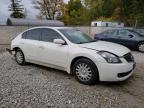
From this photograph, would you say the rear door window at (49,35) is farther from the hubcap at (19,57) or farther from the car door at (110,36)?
the car door at (110,36)

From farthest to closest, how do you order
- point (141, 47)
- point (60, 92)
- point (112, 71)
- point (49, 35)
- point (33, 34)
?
point (141, 47), point (33, 34), point (49, 35), point (112, 71), point (60, 92)

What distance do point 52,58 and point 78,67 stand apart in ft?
3.33

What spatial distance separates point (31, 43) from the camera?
23.5 feet

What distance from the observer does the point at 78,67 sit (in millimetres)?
5773

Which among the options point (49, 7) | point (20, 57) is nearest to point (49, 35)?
point (20, 57)

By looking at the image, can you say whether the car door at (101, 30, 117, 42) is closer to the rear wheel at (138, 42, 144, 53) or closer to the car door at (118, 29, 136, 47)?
the car door at (118, 29, 136, 47)

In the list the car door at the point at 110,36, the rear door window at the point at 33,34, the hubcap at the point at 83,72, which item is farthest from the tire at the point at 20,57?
the car door at the point at 110,36

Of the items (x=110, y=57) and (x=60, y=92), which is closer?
(x=60, y=92)

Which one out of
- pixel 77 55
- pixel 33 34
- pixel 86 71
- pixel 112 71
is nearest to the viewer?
pixel 112 71

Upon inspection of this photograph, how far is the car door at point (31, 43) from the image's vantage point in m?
7.01

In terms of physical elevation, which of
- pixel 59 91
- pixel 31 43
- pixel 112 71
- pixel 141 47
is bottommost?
pixel 141 47

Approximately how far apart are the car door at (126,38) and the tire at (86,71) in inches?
286

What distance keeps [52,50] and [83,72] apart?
4.16 feet

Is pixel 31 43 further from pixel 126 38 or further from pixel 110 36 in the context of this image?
Answer: pixel 110 36
